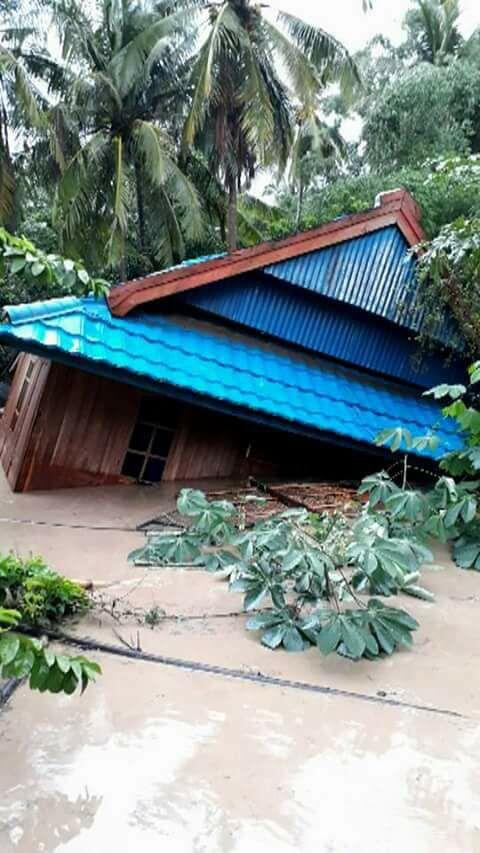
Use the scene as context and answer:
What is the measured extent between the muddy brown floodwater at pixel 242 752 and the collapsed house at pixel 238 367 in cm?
356

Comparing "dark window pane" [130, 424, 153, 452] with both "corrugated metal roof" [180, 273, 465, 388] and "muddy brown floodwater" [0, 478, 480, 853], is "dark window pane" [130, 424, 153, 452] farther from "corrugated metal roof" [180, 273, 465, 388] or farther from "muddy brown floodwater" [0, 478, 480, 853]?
"muddy brown floodwater" [0, 478, 480, 853]

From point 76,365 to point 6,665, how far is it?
5587 mm

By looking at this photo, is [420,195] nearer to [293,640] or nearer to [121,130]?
[293,640]

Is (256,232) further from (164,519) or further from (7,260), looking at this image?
(7,260)

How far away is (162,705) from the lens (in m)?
3.38

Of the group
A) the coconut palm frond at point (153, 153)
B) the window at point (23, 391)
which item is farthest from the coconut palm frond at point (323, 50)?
the window at point (23, 391)

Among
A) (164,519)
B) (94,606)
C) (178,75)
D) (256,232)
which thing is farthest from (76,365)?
(256,232)

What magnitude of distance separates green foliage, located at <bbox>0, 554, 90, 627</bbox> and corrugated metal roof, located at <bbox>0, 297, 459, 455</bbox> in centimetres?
312

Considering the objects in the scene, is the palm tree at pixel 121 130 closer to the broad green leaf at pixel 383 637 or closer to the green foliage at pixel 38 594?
the green foliage at pixel 38 594

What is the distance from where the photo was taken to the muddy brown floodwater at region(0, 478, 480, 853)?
2514 millimetres

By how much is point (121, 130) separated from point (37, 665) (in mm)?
18687

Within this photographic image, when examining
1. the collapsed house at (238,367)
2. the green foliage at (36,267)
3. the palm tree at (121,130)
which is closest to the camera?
→ the green foliage at (36,267)

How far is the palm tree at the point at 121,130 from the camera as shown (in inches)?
638

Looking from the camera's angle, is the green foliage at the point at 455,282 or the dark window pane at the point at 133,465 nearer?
the green foliage at the point at 455,282
